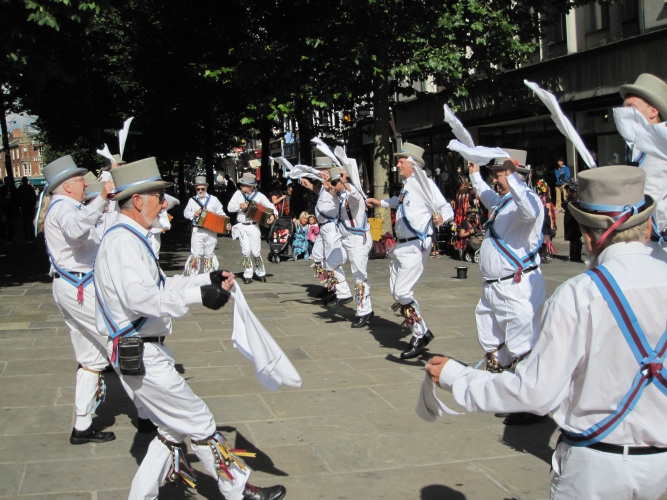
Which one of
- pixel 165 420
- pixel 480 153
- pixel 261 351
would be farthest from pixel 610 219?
pixel 480 153

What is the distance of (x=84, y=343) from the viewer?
19.1 ft

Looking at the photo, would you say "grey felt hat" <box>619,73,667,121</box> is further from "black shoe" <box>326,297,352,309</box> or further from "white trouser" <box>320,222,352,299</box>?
"black shoe" <box>326,297,352,309</box>

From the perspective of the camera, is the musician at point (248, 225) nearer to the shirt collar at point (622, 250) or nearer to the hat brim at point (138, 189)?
the hat brim at point (138, 189)

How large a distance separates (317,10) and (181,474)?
19087 mm

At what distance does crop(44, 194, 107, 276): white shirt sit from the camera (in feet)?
18.4

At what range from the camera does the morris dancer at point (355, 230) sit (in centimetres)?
1009

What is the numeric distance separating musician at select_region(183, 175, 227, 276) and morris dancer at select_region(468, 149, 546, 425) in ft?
28.1

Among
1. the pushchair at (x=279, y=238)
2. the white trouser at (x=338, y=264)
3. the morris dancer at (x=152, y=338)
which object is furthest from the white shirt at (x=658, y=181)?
the pushchair at (x=279, y=238)

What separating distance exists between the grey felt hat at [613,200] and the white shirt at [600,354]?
11 cm

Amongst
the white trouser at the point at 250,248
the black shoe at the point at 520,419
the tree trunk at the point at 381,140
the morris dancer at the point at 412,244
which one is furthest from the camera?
the tree trunk at the point at 381,140

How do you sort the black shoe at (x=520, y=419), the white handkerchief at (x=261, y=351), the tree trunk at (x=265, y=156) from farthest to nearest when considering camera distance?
the tree trunk at (x=265, y=156) < the black shoe at (x=520, y=419) < the white handkerchief at (x=261, y=351)

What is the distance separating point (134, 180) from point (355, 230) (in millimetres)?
6073

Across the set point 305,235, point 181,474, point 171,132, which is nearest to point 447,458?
point 181,474

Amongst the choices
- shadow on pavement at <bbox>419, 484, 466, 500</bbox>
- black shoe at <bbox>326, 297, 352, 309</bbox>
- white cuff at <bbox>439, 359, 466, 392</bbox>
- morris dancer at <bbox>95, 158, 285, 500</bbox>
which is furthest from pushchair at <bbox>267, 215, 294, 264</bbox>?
white cuff at <bbox>439, 359, 466, 392</bbox>
